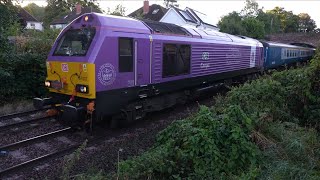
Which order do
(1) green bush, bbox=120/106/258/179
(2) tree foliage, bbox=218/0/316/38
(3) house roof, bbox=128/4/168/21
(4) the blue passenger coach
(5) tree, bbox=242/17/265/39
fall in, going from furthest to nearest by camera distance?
(5) tree, bbox=242/17/265/39 → (2) tree foliage, bbox=218/0/316/38 → (3) house roof, bbox=128/4/168/21 → (4) the blue passenger coach → (1) green bush, bbox=120/106/258/179

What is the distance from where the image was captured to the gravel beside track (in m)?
6.18

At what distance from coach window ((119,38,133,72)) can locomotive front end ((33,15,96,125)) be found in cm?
79

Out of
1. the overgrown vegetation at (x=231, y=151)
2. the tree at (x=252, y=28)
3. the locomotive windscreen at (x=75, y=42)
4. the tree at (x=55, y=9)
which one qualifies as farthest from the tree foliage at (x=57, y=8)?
the overgrown vegetation at (x=231, y=151)

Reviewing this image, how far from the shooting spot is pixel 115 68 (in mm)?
8039

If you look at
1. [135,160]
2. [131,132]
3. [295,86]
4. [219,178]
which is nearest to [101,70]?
[131,132]

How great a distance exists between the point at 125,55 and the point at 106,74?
832 millimetres

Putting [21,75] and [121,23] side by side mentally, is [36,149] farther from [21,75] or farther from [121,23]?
[21,75]

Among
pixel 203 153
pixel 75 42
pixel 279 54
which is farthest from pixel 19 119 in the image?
pixel 279 54

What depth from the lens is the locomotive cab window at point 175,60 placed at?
9.91m

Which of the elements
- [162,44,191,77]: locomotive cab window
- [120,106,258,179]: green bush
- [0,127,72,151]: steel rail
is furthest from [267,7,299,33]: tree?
[120,106,258,179]: green bush

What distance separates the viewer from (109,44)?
7.82 metres

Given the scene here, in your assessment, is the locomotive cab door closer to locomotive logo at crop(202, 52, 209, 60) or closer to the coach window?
the coach window

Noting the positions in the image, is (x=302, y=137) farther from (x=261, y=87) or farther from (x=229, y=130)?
(x=261, y=87)

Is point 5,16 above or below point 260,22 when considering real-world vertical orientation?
below
